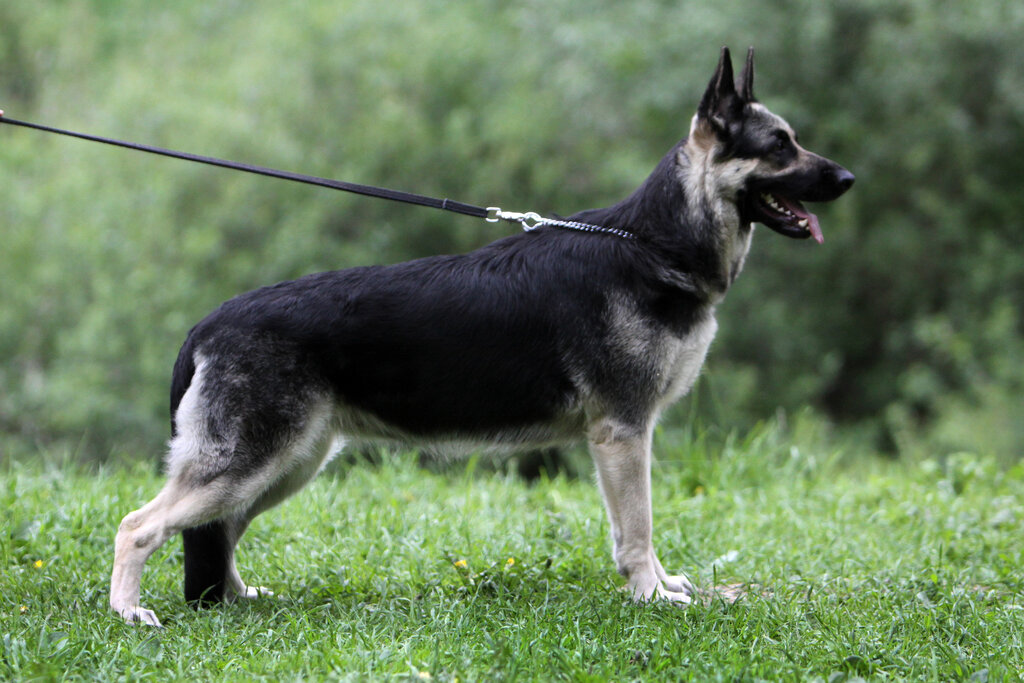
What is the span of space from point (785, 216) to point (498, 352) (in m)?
1.50

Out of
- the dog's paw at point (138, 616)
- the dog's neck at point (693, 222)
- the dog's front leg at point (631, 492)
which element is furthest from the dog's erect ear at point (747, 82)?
the dog's paw at point (138, 616)

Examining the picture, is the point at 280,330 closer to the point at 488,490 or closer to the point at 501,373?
the point at 501,373

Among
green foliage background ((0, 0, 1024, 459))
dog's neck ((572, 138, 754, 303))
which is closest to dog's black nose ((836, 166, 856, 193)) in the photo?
dog's neck ((572, 138, 754, 303))

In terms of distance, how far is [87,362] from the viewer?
16.0m

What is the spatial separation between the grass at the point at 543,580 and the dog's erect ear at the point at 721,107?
2.13m

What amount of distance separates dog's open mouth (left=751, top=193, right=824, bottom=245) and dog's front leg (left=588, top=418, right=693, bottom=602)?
1130mm

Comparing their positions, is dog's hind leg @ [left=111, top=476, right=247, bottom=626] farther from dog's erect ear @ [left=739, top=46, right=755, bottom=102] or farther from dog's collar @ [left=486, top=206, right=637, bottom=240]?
dog's erect ear @ [left=739, top=46, right=755, bottom=102]

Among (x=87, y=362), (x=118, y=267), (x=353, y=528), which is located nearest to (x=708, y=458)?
(x=353, y=528)

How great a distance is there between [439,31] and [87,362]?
8.60m

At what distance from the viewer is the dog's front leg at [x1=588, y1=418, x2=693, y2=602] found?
4.58m

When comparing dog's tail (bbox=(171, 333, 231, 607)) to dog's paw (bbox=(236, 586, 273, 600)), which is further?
dog's paw (bbox=(236, 586, 273, 600))

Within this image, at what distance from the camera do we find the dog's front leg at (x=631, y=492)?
4578 mm

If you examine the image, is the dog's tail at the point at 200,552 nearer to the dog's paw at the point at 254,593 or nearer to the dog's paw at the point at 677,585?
the dog's paw at the point at 254,593

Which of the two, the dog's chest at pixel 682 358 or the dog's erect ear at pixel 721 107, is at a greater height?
the dog's erect ear at pixel 721 107
